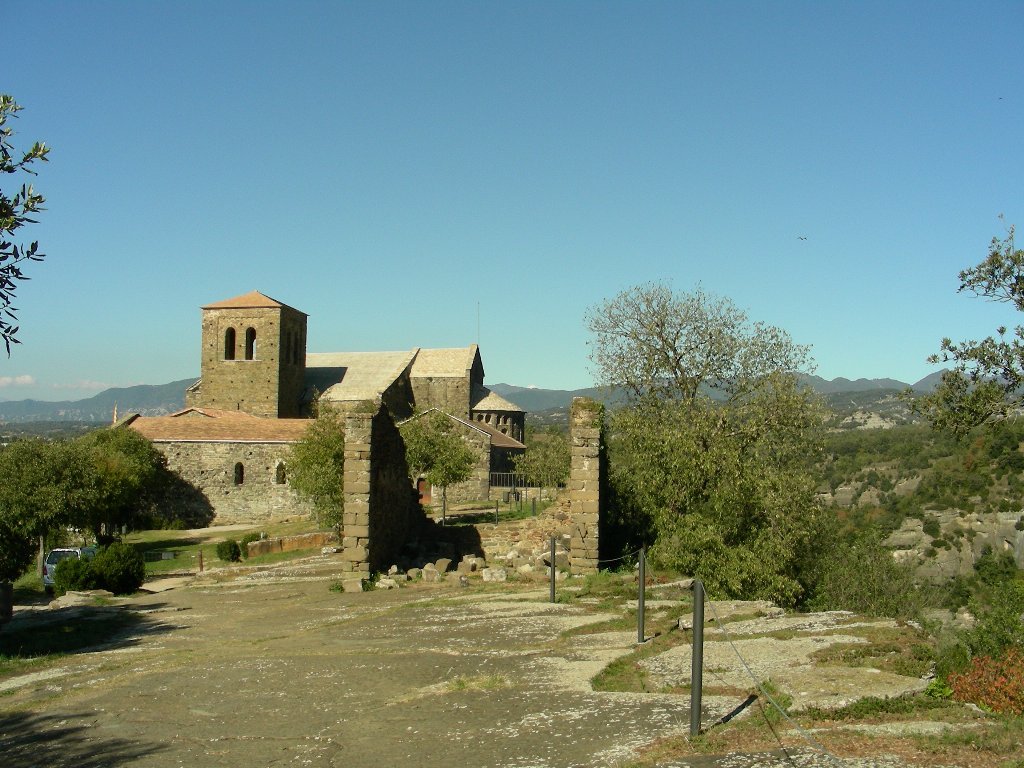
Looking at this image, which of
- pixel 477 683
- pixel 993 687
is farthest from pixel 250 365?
pixel 993 687

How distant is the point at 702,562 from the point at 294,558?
17443 millimetres

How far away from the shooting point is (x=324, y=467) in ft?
101

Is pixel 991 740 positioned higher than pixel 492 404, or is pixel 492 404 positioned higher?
pixel 492 404

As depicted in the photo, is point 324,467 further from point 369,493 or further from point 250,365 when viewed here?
point 250,365

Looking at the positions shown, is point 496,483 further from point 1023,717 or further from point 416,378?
point 1023,717

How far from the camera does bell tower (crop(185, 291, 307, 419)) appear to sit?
62188mm

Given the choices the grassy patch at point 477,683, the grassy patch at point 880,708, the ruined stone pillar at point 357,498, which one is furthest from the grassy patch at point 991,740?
the ruined stone pillar at point 357,498

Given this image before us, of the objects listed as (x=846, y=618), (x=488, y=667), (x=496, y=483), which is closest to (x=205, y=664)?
(x=488, y=667)

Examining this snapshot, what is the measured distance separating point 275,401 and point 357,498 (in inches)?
1837

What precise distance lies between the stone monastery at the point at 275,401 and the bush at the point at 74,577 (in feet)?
94.7

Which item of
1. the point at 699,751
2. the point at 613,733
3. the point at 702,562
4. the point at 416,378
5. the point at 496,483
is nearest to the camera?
the point at 699,751

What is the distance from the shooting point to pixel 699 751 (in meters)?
5.60

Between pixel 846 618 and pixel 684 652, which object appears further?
pixel 846 618

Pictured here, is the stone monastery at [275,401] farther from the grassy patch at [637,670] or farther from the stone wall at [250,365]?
the grassy patch at [637,670]
